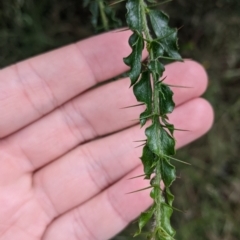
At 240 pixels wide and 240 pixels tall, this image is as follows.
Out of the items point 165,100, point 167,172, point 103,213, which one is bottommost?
point 103,213

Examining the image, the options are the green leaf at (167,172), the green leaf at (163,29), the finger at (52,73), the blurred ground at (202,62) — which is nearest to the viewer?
the green leaf at (167,172)

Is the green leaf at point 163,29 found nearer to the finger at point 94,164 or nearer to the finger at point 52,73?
the finger at point 52,73

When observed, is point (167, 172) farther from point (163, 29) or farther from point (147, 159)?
point (163, 29)

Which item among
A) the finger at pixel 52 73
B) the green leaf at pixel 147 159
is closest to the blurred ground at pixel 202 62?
the finger at pixel 52 73

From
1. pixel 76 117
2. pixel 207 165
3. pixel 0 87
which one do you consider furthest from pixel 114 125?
pixel 207 165

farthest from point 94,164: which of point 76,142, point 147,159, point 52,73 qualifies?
point 147,159
